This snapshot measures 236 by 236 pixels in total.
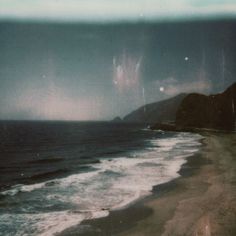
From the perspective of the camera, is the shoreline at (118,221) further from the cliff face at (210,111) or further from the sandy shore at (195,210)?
the cliff face at (210,111)

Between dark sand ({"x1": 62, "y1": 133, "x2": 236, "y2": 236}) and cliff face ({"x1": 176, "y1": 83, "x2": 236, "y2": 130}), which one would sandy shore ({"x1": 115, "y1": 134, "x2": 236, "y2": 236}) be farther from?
cliff face ({"x1": 176, "y1": 83, "x2": 236, "y2": 130})

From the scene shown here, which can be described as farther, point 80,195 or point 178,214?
point 80,195

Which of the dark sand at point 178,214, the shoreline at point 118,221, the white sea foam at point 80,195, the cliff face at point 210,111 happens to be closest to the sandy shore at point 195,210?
the dark sand at point 178,214

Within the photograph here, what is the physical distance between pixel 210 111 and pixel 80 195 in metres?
130

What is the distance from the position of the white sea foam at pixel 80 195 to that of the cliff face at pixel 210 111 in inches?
3728

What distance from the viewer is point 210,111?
143m

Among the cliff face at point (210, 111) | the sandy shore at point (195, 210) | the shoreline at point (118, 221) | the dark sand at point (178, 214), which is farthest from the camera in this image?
the cliff face at point (210, 111)

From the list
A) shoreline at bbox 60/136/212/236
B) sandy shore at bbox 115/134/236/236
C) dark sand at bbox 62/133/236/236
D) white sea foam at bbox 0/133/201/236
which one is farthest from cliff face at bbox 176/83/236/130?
shoreline at bbox 60/136/212/236

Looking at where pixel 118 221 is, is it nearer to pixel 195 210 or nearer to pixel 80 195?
pixel 195 210

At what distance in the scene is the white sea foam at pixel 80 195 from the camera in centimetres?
1463

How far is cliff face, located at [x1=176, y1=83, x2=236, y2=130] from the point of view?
13139cm

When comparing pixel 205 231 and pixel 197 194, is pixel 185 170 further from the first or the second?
pixel 205 231

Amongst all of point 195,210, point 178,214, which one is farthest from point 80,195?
point 195,210

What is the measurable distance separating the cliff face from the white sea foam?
94.7 m
